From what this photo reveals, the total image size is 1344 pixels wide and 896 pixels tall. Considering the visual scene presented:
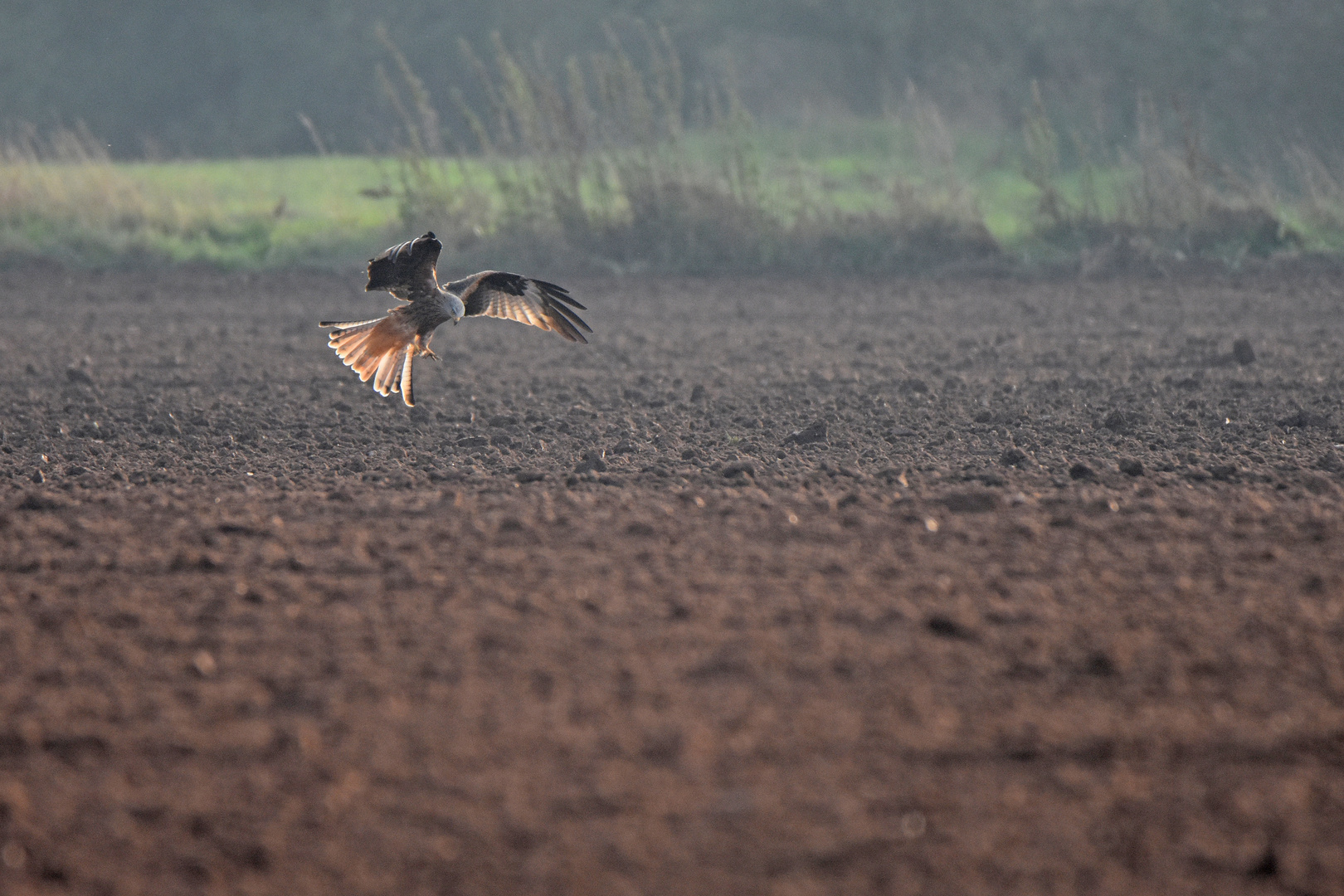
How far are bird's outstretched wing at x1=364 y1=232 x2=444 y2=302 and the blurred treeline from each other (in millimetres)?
13994

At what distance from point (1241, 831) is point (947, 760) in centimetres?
73

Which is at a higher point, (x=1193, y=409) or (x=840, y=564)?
(x=1193, y=409)

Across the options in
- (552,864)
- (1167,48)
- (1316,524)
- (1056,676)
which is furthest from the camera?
(1167,48)

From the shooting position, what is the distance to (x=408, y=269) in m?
6.94

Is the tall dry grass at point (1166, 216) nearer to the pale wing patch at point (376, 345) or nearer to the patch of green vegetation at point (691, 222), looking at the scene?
the patch of green vegetation at point (691, 222)

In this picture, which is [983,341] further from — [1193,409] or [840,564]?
[840,564]

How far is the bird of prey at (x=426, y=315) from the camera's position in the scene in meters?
7.16

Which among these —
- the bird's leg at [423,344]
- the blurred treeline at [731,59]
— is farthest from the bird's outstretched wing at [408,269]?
the blurred treeline at [731,59]

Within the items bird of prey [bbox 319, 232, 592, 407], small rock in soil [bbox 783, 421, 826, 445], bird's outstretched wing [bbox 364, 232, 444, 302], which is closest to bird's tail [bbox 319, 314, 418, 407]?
bird of prey [bbox 319, 232, 592, 407]

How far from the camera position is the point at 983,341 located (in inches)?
424

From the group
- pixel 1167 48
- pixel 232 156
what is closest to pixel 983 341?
pixel 1167 48

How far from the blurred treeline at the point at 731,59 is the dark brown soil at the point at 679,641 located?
1389 cm

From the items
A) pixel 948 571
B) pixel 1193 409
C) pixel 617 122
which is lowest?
pixel 948 571

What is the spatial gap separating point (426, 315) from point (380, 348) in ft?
1.50
